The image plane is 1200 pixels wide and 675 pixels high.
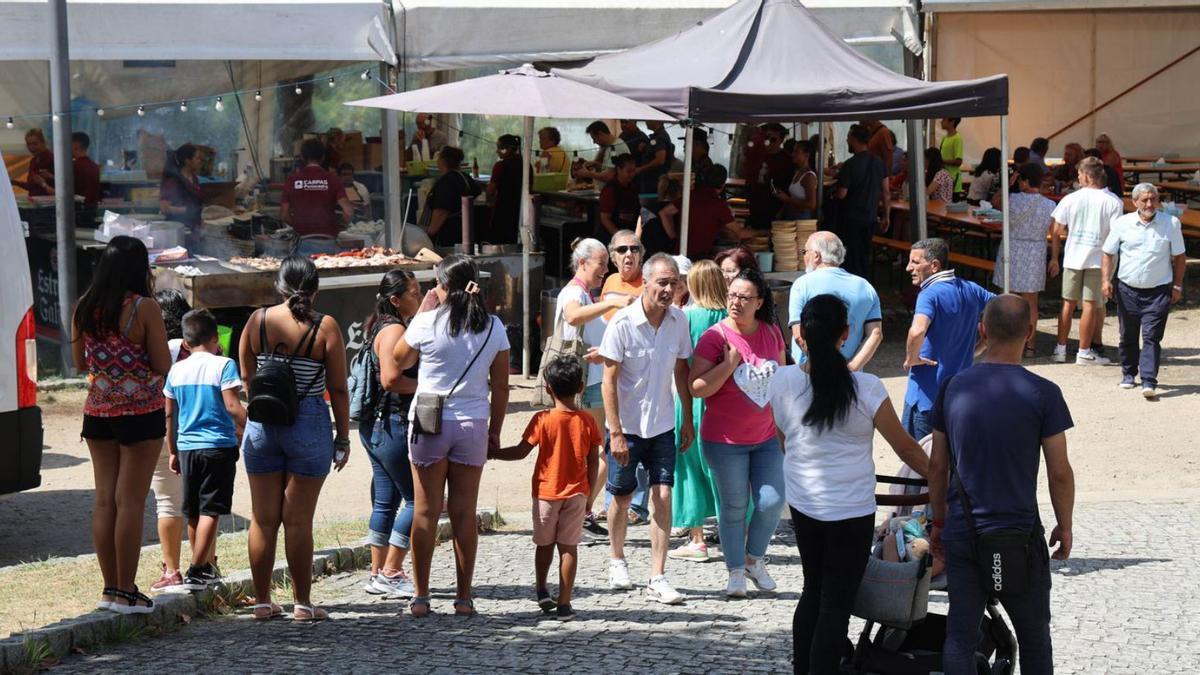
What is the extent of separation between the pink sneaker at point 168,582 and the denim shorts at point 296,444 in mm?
775

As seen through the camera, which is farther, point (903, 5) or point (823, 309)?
point (903, 5)

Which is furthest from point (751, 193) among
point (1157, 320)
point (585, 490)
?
point (585, 490)

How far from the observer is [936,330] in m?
7.80

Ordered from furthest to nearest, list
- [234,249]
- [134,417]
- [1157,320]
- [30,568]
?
[234,249] < [1157,320] < [30,568] < [134,417]

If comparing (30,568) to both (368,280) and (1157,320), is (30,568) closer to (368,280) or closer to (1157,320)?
(368,280)

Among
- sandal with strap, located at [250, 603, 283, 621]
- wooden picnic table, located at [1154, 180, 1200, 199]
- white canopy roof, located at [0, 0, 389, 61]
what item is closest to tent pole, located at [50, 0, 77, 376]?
white canopy roof, located at [0, 0, 389, 61]

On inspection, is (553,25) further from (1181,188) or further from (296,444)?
(1181,188)

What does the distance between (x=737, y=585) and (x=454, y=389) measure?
1.64 m

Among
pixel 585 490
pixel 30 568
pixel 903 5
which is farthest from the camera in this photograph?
pixel 903 5

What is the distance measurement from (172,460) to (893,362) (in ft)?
27.0

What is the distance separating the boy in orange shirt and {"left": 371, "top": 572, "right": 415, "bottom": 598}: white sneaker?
729 millimetres

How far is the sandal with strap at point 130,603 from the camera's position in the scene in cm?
615

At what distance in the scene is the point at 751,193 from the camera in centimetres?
1559

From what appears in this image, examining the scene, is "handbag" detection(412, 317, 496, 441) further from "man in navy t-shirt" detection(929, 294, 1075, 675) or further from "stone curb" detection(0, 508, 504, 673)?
"man in navy t-shirt" detection(929, 294, 1075, 675)
